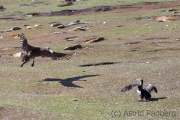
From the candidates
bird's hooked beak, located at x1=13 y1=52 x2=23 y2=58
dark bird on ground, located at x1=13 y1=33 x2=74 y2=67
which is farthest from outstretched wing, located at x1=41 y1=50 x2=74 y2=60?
bird's hooked beak, located at x1=13 y1=52 x2=23 y2=58

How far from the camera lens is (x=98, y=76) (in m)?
20.2

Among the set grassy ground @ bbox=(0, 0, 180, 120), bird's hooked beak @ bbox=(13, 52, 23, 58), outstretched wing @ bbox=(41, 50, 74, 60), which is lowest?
bird's hooked beak @ bbox=(13, 52, 23, 58)

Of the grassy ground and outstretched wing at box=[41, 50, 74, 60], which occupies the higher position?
outstretched wing at box=[41, 50, 74, 60]

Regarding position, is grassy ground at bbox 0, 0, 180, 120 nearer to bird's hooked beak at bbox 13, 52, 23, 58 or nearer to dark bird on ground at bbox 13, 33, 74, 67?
bird's hooked beak at bbox 13, 52, 23, 58

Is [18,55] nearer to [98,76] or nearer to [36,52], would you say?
[36,52]

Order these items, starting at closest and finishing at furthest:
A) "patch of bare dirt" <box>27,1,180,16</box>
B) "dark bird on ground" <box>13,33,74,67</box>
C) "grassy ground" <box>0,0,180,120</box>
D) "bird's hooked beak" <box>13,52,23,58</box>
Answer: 1. "grassy ground" <box>0,0,180,120</box>
2. "dark bird on ground" <box>13,33,74,67</box>
3. "bird's hooked beak" <box>13,52,23,58</box>
4. "patch of bare dirt" <box>27,1,180,16</box>

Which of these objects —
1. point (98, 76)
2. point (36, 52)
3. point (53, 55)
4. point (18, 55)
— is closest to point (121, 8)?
point (18, 55)

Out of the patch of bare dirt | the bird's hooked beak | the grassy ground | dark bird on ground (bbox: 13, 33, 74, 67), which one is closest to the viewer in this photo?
the grassy ground

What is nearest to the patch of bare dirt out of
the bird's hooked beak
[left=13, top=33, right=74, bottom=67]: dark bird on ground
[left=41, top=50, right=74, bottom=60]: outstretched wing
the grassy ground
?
the grassy ground

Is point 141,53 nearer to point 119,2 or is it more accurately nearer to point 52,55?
point 52,55

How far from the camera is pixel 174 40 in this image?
29.3 meters

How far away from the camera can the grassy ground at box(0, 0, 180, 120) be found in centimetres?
1473

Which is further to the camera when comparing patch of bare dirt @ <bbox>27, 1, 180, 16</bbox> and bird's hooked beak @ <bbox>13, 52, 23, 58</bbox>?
patch of bare dirt @ <bbox>27, 1, 180, 16</bbox>

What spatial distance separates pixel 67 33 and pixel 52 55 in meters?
14.8
